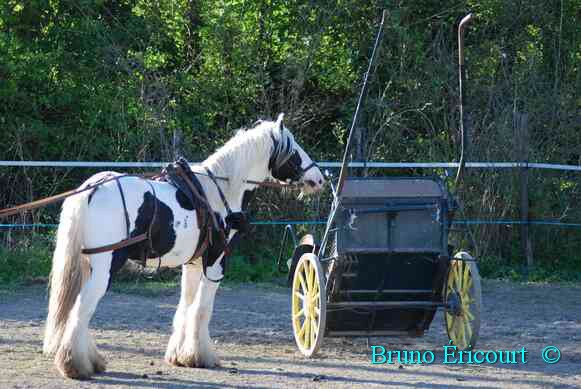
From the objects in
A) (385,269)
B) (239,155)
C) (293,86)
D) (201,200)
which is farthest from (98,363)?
(293,86)

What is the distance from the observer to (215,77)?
1314cm

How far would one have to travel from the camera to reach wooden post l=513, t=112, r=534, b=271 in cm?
1161

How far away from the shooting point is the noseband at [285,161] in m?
6.90

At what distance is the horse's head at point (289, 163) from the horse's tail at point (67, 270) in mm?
1568

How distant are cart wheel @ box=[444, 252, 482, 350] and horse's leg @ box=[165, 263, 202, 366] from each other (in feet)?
6.27

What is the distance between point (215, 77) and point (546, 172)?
4812 millimetres

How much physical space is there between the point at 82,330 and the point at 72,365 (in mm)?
228

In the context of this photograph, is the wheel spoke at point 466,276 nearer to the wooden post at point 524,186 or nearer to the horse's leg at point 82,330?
the horse's leg at point 82,330

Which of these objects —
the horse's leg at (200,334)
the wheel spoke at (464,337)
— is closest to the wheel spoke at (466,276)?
the wheel spoke at (464,337)

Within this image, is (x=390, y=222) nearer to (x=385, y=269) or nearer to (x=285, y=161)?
(x=385, y=269)

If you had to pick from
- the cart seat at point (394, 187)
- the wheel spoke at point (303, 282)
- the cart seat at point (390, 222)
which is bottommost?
the wheel spoke at point (303, 282)

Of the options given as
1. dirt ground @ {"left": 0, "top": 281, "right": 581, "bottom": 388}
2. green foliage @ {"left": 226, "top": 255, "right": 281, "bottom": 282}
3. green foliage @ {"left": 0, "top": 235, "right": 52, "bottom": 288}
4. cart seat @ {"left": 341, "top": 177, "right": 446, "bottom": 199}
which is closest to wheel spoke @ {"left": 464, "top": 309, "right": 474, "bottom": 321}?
dirt ground @ {"left": 0, "top": 281, "right": 581, "bottom": 388}

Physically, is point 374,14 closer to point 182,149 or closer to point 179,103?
point 179,103

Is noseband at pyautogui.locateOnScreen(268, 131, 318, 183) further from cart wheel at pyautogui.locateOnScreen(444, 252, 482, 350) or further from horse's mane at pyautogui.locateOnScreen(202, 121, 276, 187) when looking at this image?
cart wheel at pyautogui.locateOnScreen(444, 252, 482, 350)
